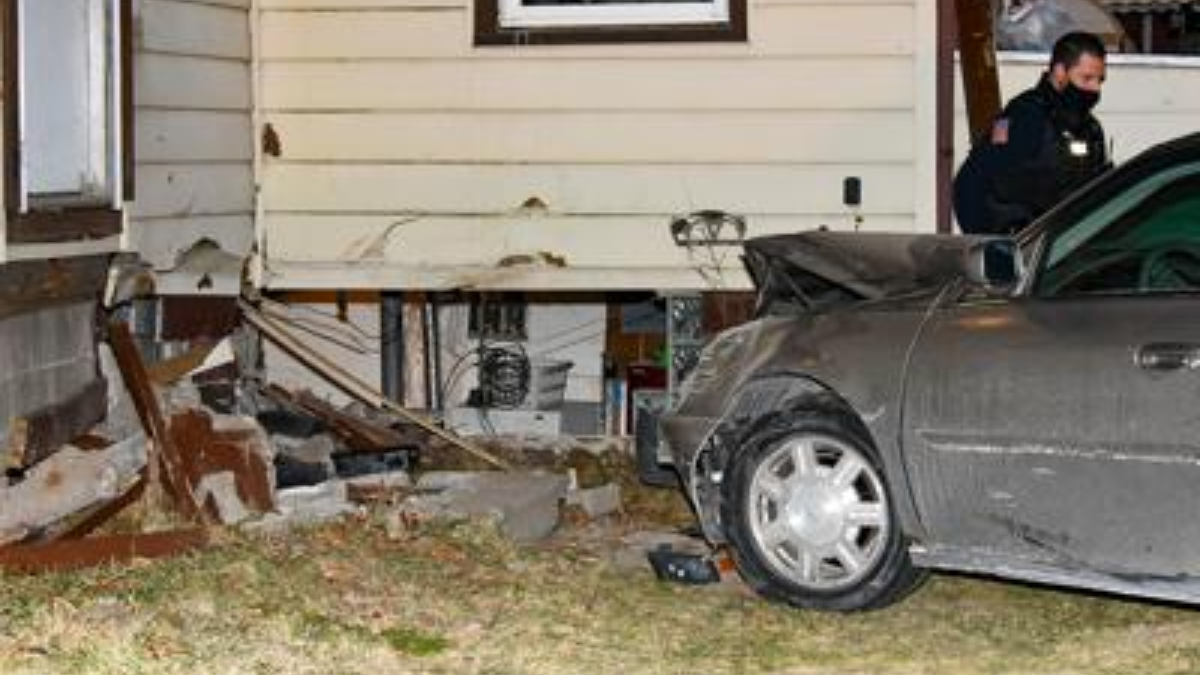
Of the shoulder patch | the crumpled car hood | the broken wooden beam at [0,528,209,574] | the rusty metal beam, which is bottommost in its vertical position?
the broken wooden beam at [0,528,209,574]

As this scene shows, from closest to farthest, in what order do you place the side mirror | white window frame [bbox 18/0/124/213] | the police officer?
the side mirror → white window frame [bbox 18/0/124/213] → the police officer

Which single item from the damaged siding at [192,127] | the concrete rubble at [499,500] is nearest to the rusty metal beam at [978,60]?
the concrete rubble at [499,500]

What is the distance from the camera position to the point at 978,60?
9.96 m

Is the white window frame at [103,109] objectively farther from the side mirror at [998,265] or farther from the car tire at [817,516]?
the side mirror at [998,265]

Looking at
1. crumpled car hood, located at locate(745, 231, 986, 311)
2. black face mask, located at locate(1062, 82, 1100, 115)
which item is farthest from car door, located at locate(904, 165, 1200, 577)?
black face mask, located at locate(1062, 82, 1100, 115)

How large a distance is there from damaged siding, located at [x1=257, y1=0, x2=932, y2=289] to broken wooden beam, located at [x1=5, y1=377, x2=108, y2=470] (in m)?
1.58

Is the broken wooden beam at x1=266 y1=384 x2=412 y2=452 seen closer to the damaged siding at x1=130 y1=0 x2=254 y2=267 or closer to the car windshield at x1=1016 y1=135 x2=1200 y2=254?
Result: the damaged siding at x1=130 y1=0 x2=254 y2=267

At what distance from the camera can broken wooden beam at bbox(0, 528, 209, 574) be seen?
295 inches

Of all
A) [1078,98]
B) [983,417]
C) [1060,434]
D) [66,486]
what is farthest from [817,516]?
[66,486]

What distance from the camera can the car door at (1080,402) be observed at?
6.29 meters

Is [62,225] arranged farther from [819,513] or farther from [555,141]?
[819,513]

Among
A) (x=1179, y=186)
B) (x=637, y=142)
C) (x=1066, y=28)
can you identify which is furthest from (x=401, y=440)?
(x=1179, y=186)

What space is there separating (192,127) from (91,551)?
274 cm

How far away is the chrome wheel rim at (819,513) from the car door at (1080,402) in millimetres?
251
